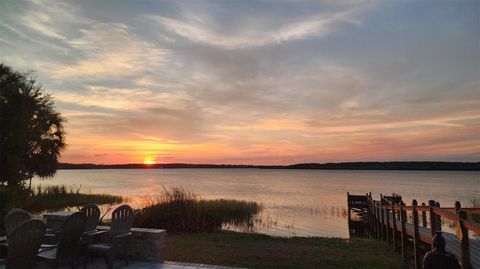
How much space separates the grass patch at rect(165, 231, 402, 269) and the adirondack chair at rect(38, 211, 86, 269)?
379 cm

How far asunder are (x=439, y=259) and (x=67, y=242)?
19.2ft

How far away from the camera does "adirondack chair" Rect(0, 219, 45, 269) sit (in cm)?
544

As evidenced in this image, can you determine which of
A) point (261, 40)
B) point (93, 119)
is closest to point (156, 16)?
point (261, 40)

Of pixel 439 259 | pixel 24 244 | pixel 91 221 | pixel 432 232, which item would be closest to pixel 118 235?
pixel 91 221

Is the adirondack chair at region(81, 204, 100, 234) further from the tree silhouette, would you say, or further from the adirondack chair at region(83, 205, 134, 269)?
the tree silhouette

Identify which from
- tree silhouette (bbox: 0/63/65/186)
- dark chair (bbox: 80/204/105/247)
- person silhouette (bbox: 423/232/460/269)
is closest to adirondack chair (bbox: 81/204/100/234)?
dark chair (bbox: 80/204/105/247)

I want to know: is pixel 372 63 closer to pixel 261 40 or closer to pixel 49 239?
pixel 261 40

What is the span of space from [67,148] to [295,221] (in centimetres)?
2112

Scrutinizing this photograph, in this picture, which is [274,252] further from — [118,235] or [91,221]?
[91,221]

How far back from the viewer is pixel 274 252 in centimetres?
1184

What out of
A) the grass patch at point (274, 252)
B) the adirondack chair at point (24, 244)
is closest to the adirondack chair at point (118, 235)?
the adirondack chair at point (24, 244)

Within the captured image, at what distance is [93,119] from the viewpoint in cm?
2489

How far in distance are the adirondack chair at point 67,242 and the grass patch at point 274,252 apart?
3786mm

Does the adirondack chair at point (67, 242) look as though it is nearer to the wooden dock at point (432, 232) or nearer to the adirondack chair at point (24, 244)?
the adirondack chair at point (24, 244)
